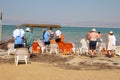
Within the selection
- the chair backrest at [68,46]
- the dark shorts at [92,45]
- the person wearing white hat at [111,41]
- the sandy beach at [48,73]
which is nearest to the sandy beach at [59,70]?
the sandy beach at [48,73]

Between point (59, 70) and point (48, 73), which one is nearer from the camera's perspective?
point (48, 73)

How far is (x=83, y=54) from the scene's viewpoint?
18.9 meters

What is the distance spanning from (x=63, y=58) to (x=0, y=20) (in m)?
8.36

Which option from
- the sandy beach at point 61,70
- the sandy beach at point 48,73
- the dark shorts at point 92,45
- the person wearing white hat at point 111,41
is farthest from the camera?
the person wearing white hat at point 111,41

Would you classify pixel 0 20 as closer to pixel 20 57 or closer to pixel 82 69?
pixel 20 57

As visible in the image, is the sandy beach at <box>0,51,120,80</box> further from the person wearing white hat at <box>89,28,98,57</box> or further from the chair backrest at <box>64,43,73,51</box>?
the chair backrest at <box>64,43,73,51</box>

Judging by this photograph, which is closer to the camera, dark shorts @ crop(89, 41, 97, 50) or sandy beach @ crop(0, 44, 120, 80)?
sandy beach @ crop(0, 44, 120, 80)

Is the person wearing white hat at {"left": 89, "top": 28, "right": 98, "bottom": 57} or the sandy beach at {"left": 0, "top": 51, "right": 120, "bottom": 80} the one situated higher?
the person wearing white hat at {"left": 89, "top": 28, "right": 98, "bottom": 57}

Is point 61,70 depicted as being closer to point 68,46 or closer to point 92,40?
point 92,40

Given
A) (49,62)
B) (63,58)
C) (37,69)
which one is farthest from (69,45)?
(37,69)

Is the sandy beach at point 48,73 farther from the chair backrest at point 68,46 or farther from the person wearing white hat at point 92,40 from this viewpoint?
the chair backrest at point 68,46

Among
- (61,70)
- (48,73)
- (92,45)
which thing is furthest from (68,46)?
(48,73)

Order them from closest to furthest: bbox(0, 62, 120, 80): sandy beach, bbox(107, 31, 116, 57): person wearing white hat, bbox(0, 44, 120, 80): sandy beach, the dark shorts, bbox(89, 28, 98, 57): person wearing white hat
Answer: bbox(0, 62, 120, 80): sandy beach, bbox(0, 44, 120, 80): sandy beach, bbox(89, 28, 98, 57): person wearing white hat, the dark shorts, bbox(107, 31, 116, 57): person wearing white hat

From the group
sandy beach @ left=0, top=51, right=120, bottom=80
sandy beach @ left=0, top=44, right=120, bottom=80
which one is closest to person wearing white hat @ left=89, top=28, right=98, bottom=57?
sandy beach @ left=0, top=44, right=120, bottom=80
